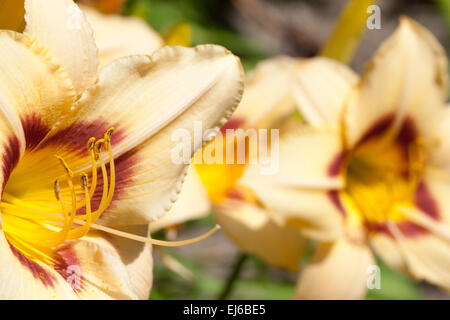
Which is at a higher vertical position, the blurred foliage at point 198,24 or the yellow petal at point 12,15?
the blurred foliage at point 198,24

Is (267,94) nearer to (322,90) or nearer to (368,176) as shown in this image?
(322,90)

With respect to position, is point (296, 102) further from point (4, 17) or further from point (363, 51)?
point (363, 51)

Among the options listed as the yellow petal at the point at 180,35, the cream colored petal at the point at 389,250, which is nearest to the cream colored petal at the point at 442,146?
the cream colored petal at the point at 389,250

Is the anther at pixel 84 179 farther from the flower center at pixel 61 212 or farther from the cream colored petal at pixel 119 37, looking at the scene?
the cream colored petal at pixel 119 37

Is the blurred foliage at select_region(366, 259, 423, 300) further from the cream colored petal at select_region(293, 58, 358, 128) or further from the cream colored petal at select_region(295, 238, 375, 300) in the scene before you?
the cream colored petal at select_region(293, 58, 358, 128)

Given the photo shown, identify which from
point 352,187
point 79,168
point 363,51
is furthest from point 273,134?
point 363,51

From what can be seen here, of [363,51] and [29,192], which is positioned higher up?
[363,51]

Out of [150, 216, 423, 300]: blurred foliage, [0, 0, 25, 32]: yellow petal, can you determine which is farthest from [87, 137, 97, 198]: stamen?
[150, 216, 423, 300]: blurred foliage
